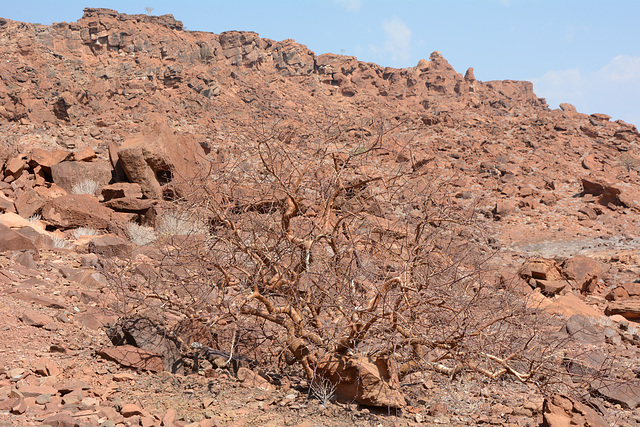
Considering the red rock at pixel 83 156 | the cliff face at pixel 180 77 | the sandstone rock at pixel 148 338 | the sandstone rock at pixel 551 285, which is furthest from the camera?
the cliff face at pixel 180 77

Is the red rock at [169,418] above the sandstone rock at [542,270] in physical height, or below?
below

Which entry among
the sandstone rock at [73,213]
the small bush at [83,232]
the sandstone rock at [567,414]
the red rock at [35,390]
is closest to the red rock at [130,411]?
the red rock at [35,390]

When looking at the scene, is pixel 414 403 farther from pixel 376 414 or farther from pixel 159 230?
pixel 159 230

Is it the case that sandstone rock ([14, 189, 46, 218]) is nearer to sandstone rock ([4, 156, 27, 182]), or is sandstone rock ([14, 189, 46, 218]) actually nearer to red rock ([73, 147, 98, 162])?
sandstone rock ([4, 156, 27, 182])

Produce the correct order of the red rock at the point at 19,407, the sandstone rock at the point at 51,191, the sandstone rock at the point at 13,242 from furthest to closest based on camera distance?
the sandstone rock at the point at 51,191 < the sandstone rock at the point at 13,242 < the red rock at the point at 19,407

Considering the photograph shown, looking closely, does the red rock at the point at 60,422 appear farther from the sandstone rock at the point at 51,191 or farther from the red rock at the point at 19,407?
the sandstone rock at the point at 51,191

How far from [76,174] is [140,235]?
3569 mm

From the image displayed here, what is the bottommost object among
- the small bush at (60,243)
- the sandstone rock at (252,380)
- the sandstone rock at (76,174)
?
the sandstone rock at (252,380)

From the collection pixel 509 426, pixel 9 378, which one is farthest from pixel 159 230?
pixel 509 426

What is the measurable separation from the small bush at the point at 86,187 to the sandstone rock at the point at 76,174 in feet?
0.24

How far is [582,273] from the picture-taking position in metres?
10.9

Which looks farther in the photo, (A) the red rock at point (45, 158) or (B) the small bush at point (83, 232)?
(A) the red rock at point (45, 158)

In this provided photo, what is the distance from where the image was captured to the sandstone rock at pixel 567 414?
3.76 metres

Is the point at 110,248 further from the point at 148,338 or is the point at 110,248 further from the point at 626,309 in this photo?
the point at 626,309
